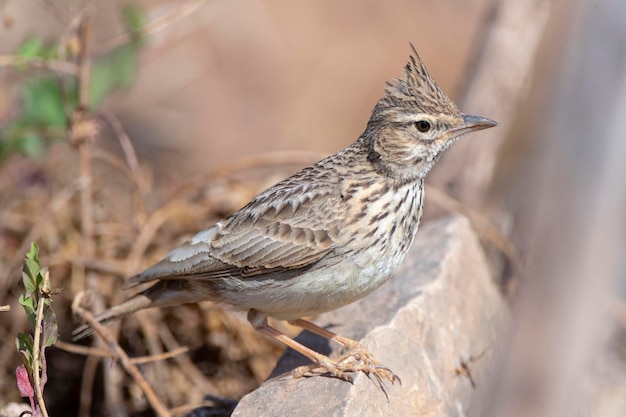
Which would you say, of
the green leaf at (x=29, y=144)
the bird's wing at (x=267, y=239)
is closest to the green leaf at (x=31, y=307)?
the bird's wing at (x=267, y=239)

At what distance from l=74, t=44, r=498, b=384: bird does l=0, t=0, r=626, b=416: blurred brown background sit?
0.66 meters

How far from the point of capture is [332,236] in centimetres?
464

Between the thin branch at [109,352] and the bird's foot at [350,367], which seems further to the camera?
the thin branch at [109,352]

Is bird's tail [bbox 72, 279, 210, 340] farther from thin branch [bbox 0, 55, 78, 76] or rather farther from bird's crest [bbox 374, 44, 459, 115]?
thin branch [bbox 0, 55, 78, 76]

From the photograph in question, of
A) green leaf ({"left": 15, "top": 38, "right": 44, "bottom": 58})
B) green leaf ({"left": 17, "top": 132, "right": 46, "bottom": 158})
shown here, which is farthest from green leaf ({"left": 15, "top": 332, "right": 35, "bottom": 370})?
green leaf ({"left": 17, "top": 132, "right": 46, "bottom": 158})

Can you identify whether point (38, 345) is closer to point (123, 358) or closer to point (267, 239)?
point (123, 358)

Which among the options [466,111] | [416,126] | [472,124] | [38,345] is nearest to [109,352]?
[38,345]

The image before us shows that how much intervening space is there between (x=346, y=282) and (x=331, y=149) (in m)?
7.18

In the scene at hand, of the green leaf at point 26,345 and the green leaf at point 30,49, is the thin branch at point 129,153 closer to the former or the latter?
the green leaf at point 30,49

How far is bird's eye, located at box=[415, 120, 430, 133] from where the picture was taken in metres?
4.84

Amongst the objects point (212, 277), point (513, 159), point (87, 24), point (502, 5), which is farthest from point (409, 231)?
point (513, 159)

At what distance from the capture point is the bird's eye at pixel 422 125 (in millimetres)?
4836

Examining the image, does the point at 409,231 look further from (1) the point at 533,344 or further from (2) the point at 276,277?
(1) the point at 533,344

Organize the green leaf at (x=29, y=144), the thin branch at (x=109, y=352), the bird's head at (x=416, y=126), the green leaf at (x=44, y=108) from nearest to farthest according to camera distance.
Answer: the bird's head at (x=416, y=126) < the thin branch at (x=109, y=352) < the green leaf at (x=29, y=144) < the green leaf at (x=44, y=108)
